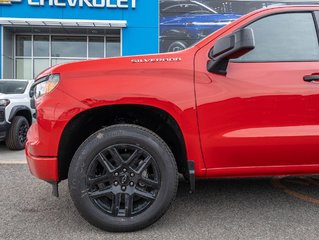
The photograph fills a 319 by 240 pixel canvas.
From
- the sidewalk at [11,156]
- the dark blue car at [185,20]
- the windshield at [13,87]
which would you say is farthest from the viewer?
the dark blue car at [185,20]

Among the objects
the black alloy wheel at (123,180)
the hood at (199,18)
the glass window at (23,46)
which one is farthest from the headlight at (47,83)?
the glass window at (23,46)

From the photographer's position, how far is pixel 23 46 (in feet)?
60.2

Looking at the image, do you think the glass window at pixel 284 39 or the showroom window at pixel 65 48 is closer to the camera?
the glass window at pixel 284 39

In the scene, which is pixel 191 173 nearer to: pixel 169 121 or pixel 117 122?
pixel 169 121

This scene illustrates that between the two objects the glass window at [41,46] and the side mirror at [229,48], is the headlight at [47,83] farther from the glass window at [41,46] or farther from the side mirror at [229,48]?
the glass window at [41,46]

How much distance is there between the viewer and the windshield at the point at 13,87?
8.01m

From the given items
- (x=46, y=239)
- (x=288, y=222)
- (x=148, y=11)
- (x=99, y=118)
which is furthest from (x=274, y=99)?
(x=148, y=11)

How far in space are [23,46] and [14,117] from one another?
12194mm

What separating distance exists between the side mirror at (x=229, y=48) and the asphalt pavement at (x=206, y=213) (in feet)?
4.12

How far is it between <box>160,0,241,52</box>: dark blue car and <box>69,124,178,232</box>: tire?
15021 mm

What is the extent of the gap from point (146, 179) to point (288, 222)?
1252 mm

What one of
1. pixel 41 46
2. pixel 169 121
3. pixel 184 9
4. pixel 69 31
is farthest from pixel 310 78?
pixel 41 46

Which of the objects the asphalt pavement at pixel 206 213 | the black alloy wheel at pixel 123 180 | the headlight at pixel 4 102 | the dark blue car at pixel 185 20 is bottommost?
the asphalt pavement at pixel 206 213

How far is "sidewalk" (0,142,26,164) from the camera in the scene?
6.19 meters
